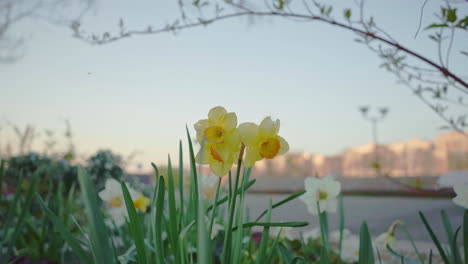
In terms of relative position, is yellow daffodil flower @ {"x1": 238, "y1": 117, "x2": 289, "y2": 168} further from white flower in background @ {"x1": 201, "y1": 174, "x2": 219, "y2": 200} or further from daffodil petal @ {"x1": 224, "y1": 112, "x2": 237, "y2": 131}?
white flower in background @ {"x1": 201, "y1": 174, "x2": 219, "y2": 200}

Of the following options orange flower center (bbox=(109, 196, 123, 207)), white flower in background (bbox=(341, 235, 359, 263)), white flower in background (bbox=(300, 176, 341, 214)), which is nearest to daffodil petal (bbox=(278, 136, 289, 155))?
white flower in background (bbox=(300, 176, 341, 214))

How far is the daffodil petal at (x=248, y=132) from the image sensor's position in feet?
1.80

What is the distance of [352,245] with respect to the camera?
1390 mm

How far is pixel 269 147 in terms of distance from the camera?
562mm

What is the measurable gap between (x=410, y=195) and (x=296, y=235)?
726 cm

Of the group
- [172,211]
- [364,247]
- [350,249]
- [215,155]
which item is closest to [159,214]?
[172,211]

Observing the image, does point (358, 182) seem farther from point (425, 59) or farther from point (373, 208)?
point (425, 59)

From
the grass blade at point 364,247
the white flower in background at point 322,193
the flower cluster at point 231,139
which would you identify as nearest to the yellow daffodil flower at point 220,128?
the flower cluster at point 231,139

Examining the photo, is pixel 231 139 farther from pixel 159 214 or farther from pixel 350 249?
pixel 350 249

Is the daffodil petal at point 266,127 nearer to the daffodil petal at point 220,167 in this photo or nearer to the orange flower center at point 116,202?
the daffodil petal at point 220,167

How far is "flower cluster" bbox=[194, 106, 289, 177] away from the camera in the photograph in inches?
21.6

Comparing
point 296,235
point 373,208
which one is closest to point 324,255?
point 296,235

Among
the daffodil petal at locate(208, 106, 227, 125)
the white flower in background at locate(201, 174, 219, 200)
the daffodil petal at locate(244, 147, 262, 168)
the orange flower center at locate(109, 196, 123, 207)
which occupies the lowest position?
the orange flower center at locate(109, 196, 123, 207)

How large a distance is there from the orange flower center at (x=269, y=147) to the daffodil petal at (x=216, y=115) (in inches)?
2.7
